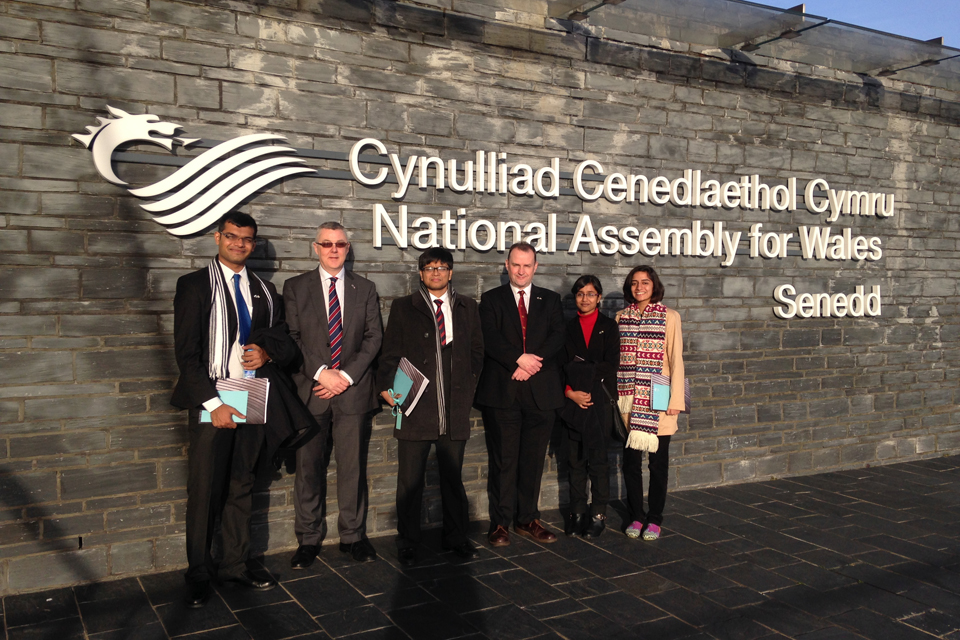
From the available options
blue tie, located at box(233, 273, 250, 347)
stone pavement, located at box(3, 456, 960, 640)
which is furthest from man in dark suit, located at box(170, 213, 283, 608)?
stone pavement, located at box(3, 456, 960, 640)

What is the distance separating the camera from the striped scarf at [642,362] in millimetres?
5004

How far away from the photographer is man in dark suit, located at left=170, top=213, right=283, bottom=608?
3957mm

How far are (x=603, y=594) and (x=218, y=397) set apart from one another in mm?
2298

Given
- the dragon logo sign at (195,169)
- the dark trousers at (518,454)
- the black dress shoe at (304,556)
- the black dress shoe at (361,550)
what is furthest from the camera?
the dark trousers at (518,454)

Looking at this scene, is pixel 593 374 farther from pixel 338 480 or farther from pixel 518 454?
pixel 338 480

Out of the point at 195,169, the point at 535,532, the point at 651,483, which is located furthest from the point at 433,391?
the point at 195,169

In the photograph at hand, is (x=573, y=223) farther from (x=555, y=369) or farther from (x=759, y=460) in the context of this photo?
(x=759, y=460)

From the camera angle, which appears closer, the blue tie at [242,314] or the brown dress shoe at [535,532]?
the blue tie at [242,314]

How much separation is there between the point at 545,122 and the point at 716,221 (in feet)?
5.94

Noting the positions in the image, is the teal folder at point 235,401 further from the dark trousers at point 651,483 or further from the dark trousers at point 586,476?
the dark trousers at point 651,483

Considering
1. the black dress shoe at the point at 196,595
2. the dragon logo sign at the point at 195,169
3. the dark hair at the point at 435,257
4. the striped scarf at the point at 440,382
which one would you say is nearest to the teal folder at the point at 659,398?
the striped scarf at the point at 440,382

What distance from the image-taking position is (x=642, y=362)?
508 centimetres

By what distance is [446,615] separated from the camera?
148 inches

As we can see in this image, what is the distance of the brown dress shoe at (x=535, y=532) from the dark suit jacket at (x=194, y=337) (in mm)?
2239
